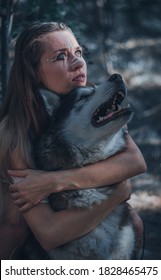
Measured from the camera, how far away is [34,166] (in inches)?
84.2

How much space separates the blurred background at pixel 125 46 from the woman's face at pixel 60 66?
41 cm

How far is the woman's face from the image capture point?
217cm

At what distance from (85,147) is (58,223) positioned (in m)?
0.28

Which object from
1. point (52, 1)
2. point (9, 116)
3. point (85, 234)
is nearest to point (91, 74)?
point (52, 1)

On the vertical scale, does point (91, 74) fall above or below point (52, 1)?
below

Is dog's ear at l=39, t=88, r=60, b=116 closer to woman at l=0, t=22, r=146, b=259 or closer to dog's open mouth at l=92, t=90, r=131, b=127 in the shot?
woman at l=0, t=22, r=146, b=259

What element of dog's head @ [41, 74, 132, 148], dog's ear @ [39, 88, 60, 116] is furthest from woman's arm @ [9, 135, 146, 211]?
dog's ear @ [39, 88, 60, 116]

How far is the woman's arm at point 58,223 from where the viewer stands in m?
2.09

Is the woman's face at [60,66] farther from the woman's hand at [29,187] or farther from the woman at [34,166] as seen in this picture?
the woman's hand at [29,187]

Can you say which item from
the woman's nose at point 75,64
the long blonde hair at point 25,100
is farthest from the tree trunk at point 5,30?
the woman's nose at point 75,64

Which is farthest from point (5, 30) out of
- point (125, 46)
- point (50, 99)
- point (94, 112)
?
point (94, 112)
